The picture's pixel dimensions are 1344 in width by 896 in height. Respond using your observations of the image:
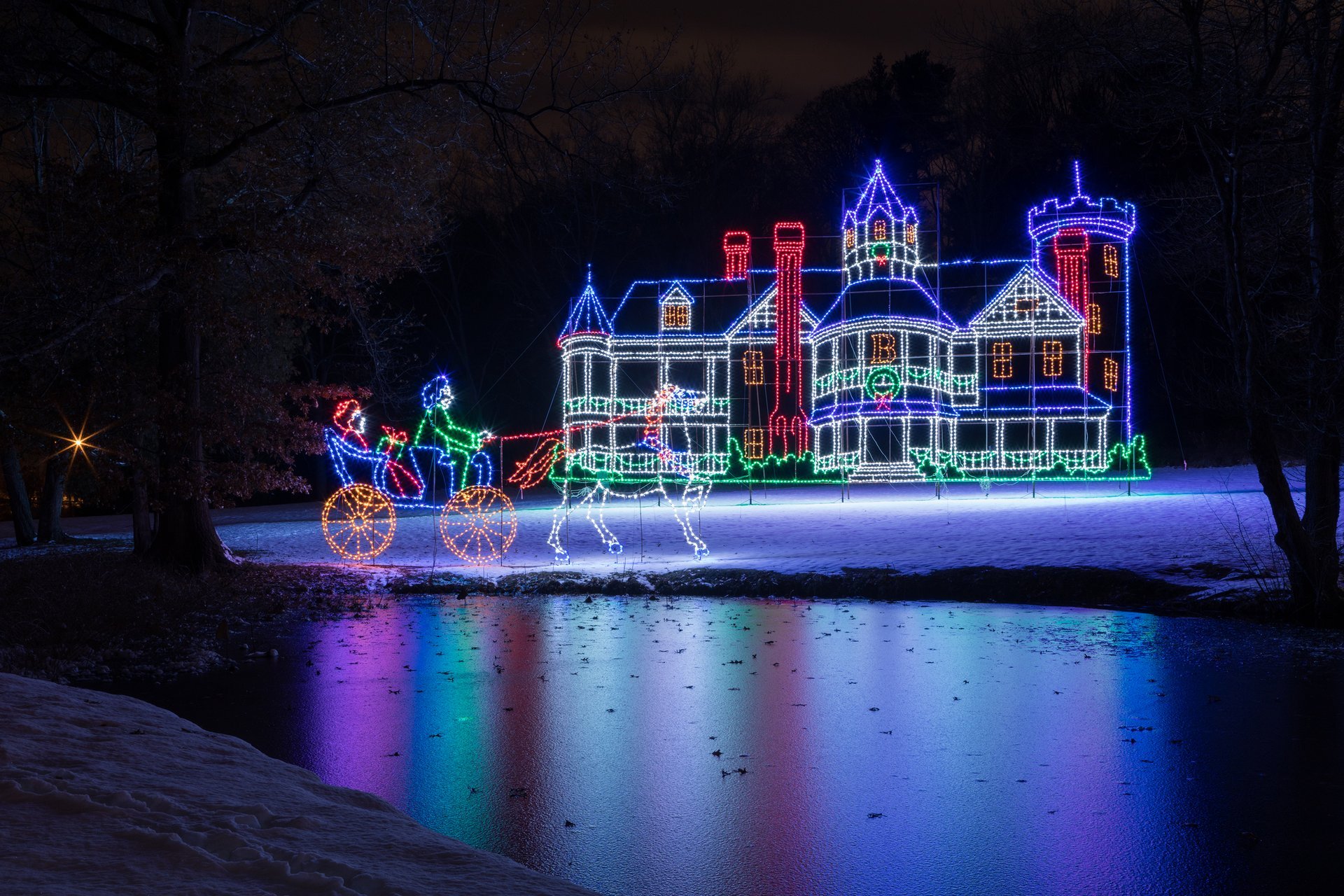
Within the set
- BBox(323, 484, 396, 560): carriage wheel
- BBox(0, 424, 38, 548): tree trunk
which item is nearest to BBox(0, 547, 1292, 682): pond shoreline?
BBox(323, 484, 396, 560): carriage wheel

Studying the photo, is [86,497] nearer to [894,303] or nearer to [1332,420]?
[894,303]

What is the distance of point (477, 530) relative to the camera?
73.4ft

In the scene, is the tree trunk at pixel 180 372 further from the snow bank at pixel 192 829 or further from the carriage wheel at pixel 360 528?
the snow bank at pixel 192 829

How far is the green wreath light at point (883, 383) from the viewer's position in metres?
31.6

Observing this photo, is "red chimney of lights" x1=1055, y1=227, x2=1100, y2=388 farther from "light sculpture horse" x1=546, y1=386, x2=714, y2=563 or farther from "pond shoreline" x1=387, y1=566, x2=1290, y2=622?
"pond shoreline" x1=387, y1=566, x2=1290, y2=622

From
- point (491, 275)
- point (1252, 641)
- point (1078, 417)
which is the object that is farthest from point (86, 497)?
point (1252, 641)

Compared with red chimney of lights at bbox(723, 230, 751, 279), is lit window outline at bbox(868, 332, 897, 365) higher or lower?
lower

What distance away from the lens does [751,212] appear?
4475 cm

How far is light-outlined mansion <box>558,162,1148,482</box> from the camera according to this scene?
31.4 metres

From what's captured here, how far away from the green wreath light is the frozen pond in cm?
1985

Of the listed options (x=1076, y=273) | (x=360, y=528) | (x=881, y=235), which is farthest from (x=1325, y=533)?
(x=881, y=235)

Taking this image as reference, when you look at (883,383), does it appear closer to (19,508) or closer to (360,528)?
(360,528)

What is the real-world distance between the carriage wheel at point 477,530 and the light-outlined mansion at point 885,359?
7.05 meters

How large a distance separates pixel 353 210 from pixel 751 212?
93.0 ft
